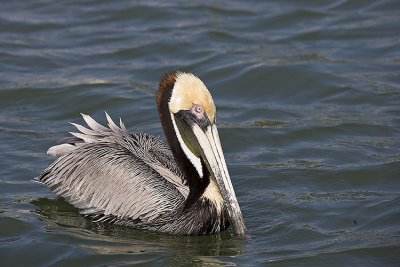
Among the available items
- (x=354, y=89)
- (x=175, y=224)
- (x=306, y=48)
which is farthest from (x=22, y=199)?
(x=306, y=48)

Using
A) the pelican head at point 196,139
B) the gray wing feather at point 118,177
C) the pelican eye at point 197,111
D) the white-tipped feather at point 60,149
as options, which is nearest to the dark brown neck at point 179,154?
the pelican head at point 196,139

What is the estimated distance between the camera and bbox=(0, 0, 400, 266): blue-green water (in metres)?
7.68

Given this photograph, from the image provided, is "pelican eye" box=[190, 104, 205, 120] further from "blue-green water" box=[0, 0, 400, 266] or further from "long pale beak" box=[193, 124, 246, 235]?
"blue-green water" box=[0, 0, 400, 266]

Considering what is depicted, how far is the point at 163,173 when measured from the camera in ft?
27.5

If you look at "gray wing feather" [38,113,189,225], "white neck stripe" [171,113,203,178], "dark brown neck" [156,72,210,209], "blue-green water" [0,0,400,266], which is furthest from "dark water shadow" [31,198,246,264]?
"white neck stripe" [171,113,203,178]

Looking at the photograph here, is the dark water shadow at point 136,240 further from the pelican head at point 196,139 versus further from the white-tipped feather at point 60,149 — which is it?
the white-tipped feather at point 60,149

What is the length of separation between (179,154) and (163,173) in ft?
1.57

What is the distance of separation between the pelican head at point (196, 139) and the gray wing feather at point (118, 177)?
279mm

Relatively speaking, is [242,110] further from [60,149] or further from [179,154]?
[179,154]

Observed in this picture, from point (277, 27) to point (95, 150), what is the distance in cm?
538

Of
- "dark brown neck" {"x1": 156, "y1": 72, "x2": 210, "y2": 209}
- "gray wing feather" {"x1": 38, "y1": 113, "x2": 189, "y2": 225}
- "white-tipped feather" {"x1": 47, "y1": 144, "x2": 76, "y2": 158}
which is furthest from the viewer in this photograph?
A: "white-tipped feather" {"x1": 47, "y1": 144, "x2": 76, "y2": 158}

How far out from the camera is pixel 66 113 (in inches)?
425

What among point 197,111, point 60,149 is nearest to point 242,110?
point 60,149

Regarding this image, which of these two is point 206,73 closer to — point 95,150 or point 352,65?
point 352,65
